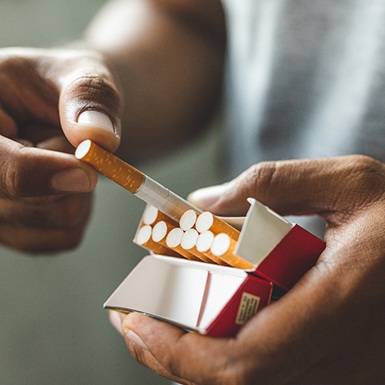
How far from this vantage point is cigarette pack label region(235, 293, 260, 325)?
36 centimetres

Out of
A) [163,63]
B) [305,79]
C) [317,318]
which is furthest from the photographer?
[163,63]

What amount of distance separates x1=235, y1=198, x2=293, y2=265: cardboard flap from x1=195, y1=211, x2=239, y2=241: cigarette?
0.08ft

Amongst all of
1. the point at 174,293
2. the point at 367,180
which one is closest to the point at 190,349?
the point at 174,293

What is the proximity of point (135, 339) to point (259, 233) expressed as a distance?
0.13 m

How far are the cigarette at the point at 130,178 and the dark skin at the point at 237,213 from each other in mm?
11

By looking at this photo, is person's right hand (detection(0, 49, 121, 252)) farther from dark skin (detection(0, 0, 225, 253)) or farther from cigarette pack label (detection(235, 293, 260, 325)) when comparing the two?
cigarette pack label (detection(235, 293, 260, 325))

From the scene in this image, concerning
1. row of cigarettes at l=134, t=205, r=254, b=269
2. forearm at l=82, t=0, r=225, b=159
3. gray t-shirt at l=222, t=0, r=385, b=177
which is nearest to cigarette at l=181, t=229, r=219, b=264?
row of cigarettes at l=134, t=205, r=254, b=269

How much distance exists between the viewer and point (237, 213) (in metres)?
0.48

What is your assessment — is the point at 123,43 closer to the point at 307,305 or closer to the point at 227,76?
the point at 227,76

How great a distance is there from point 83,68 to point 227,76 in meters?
0.36

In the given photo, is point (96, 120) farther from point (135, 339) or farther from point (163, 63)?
point (163, 63)

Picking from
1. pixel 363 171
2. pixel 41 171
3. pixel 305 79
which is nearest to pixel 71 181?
pixel 41 171

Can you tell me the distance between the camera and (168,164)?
1121mm

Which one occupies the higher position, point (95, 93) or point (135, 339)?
point (95, 93)
